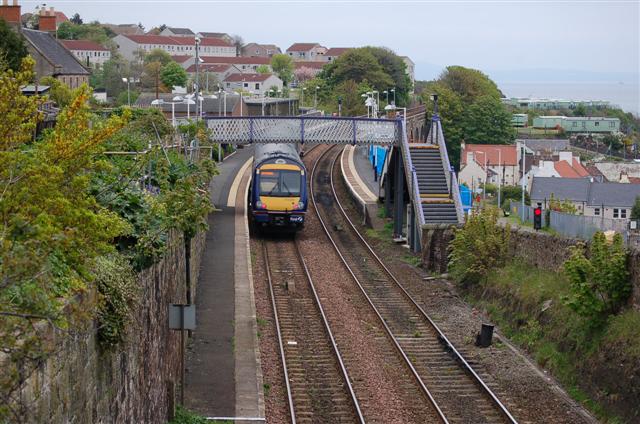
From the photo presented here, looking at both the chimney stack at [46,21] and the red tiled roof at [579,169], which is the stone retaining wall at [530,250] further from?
the red tiled roof at [579,169]

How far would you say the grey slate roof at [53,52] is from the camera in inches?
2323

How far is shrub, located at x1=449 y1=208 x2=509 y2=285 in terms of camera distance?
24906 millimetres

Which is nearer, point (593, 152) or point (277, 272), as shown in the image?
point (277, 272)

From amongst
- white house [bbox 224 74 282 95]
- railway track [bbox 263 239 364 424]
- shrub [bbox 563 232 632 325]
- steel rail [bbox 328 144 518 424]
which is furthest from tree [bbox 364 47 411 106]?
shrub [bbox 563 232 632 325]

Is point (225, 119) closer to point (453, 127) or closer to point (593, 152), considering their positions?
point (453, 127)

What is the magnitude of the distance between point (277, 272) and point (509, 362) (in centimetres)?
1065

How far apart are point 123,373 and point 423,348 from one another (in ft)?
35.8

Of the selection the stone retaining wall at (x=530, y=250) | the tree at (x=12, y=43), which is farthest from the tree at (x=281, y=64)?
the stone retaining wall at (x=530, y=250)

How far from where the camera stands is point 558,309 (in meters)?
19.6

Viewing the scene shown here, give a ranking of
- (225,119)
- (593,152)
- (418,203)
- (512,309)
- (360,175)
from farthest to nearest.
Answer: (593,152) < (360,175) < (225,119) < (418,203) < (512,309)

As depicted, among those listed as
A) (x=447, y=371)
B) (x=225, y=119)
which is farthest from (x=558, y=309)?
(x=225, y=119)

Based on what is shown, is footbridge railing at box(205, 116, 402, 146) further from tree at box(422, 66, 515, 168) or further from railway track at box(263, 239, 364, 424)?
tree at box(422, 66, 515, 168)

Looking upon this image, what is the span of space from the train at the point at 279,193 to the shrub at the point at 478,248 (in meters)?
7.72

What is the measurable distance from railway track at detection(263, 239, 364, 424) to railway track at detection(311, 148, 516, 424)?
1.35 meters
